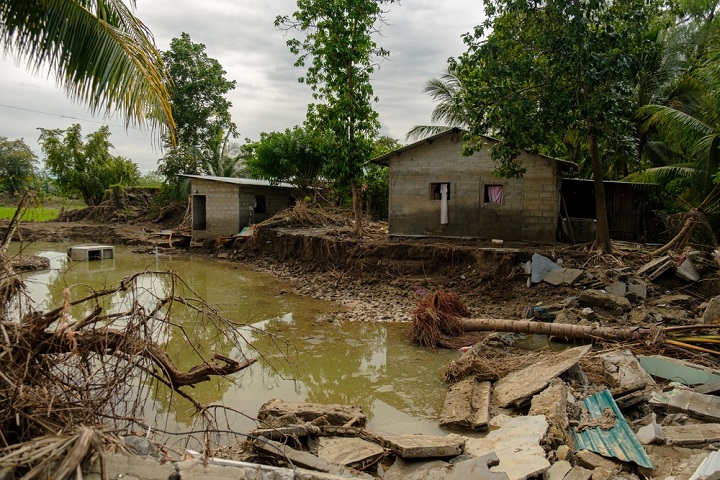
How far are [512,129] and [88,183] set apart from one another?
30261mm

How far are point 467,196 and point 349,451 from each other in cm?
1243

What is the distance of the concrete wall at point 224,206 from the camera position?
2259 cm

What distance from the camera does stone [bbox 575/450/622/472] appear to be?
4.48 m

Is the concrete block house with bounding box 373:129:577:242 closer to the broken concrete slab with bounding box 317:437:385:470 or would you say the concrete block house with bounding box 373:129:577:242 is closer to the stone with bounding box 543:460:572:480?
the broken concrete slab with bounding box 317:437:385:470

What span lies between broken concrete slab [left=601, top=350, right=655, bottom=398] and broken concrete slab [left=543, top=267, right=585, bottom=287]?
4343 mm

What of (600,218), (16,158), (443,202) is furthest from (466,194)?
(16,158)

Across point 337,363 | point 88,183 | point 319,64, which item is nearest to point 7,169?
point 88,183

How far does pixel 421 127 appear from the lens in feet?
83.1

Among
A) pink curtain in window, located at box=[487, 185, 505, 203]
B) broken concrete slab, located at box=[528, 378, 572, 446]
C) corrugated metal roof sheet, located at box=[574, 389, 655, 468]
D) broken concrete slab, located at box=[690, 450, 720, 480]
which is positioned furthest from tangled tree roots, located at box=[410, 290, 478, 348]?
pink curtain in window, located at box=[487, 185, 505, 203]

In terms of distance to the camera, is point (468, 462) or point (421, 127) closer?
point (468, 462)

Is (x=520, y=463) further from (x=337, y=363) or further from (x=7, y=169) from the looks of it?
(x=7, y=169)

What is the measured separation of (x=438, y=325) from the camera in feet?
32.0

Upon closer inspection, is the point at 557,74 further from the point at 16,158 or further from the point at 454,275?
the point at 16,158

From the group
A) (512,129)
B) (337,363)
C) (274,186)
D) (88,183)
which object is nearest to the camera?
(337,363)
